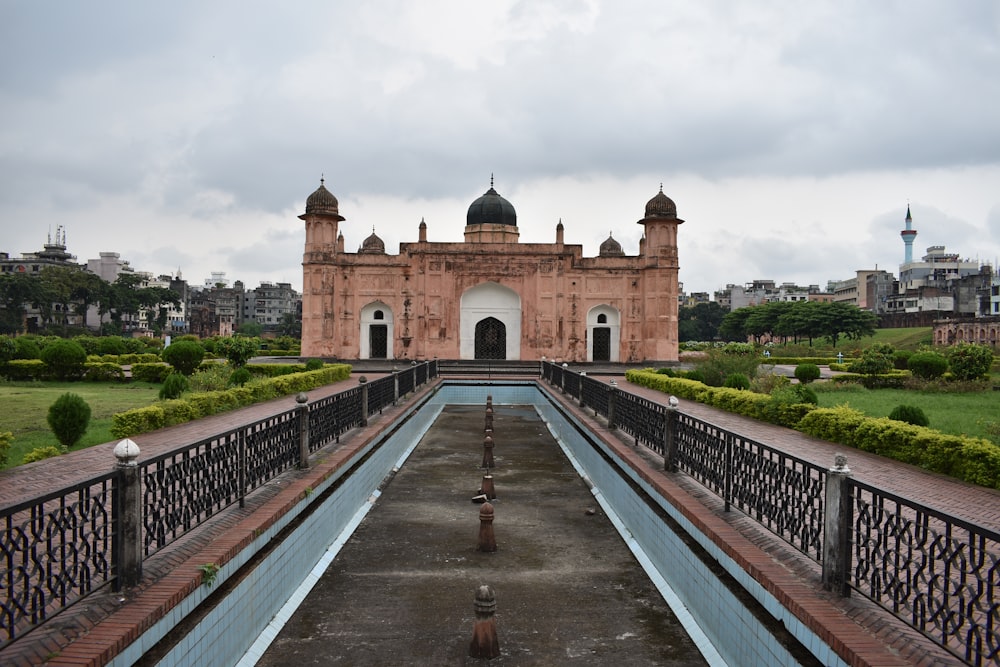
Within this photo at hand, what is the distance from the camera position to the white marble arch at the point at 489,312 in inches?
1212

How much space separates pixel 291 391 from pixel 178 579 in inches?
526

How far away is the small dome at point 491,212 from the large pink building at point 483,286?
3064mm

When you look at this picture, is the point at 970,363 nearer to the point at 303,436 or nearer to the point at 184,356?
the point at 303,436

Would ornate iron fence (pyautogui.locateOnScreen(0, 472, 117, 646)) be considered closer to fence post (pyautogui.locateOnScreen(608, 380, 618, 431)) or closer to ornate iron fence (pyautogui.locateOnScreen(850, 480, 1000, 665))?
ornate iron fence (pyautogui.locateOnScreen(850, 480, 1000, 665))

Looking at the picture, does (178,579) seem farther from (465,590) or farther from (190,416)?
(190,416)

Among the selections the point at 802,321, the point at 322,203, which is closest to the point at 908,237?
the point at 802,321

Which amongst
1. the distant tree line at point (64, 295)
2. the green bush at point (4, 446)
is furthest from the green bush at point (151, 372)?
the distant tree line at point (64, 295)

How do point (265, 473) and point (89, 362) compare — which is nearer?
Result: point (265, 473)

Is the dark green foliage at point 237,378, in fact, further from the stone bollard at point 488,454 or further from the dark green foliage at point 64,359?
the stone bollard at point 488,454

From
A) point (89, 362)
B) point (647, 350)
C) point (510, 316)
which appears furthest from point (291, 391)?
point (647, 350)

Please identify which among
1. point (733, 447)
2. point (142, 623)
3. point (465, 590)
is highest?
point (733, 447)

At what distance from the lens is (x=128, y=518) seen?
11.8 ft

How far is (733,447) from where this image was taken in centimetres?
533

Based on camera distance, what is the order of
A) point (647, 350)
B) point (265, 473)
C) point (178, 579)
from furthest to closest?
point (647, 350) → point (265, 473) → point (178, 579)
